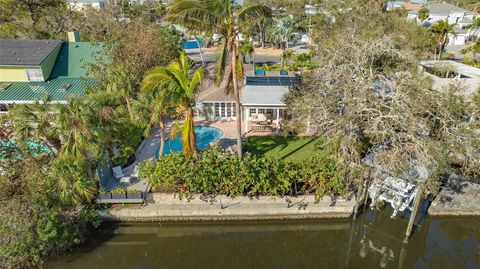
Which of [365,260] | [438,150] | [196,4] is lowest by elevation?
[365,260]

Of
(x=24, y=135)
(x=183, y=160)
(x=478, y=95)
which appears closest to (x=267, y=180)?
(x=183, y=160)

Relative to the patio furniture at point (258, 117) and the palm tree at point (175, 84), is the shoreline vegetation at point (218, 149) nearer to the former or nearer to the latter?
the palm tree at point (175, 84)

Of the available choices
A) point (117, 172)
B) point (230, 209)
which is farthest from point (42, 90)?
point (230, 209)

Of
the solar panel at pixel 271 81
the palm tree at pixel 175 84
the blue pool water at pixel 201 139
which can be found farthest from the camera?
the solar panel at pixel 271 81

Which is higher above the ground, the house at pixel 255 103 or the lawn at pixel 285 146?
the house at pixel 255 103

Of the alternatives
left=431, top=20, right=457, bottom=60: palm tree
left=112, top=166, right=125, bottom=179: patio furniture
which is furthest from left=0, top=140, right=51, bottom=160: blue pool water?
left=431, top=20, right=457, bottom=60: palm tree

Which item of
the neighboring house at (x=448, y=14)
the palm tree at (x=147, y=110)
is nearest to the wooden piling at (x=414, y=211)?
the palm tree at (x=147, y=110)

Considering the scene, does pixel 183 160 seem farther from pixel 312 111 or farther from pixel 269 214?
pixel 312 111
